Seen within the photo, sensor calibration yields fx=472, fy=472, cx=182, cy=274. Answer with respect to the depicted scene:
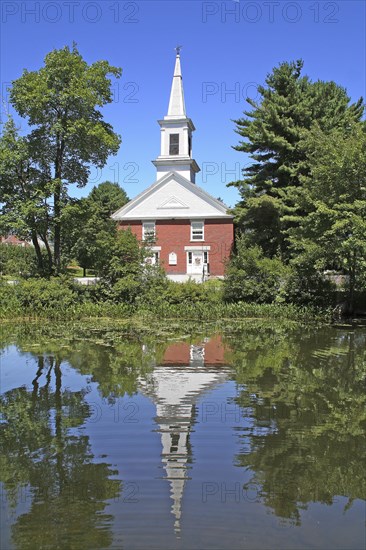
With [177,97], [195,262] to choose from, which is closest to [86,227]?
[195,262]

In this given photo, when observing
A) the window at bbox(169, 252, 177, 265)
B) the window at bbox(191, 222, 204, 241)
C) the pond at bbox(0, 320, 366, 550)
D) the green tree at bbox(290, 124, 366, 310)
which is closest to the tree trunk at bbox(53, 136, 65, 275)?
the green tree at bbox(290, 124, 366, 310)

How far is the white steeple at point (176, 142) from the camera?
134 feet

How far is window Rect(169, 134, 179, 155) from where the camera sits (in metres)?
41.6

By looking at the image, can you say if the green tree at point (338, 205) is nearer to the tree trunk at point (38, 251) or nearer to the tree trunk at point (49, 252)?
the tree trunk at point (49, 252)

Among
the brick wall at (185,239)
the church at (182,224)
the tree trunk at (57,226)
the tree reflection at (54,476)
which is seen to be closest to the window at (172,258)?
the church at (182,224)

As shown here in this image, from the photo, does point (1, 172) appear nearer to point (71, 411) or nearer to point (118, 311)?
point (118, 311)

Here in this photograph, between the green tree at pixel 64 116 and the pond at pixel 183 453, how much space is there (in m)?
13.9

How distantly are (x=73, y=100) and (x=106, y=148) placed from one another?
8.76 feet

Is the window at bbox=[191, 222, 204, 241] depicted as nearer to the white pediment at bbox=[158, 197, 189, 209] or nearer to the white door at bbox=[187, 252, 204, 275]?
the white door at bbox=[187, 252, 204, 275]

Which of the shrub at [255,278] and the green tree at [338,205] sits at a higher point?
the green tree at [338,205]

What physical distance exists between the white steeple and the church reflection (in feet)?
94.4

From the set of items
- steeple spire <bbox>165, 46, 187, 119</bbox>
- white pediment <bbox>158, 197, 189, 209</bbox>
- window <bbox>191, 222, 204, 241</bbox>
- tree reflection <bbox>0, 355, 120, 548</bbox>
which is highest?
steeple spire <bbox>165, 46, 187, 119</bbox>

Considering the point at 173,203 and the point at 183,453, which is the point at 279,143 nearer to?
the point at 173,203

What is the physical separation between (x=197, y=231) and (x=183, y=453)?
32.3m
